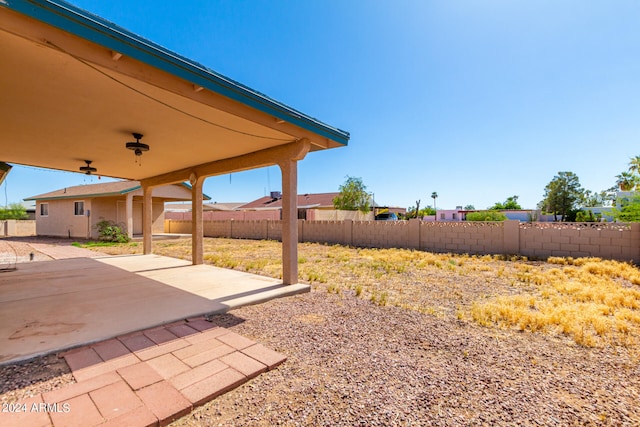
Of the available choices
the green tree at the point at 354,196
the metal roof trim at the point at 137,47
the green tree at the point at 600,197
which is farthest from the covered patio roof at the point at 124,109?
the green tree at the point at 600,197

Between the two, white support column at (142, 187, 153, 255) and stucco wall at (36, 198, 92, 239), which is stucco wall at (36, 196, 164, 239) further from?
white support column at (142, 187, 153, 255)

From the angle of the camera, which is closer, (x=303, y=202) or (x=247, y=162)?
(x=247, y=162)

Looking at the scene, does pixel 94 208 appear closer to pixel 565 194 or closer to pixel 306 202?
pixel 306 202

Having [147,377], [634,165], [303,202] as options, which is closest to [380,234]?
[147,377]

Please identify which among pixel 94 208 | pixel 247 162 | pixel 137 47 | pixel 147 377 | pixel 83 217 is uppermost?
pixel 137 47

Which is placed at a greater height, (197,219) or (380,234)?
(197,219)

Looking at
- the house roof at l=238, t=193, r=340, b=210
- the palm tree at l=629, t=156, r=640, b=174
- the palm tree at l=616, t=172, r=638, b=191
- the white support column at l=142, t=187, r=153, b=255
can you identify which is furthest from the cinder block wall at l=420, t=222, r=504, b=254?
the house roof at l=238, t=193, r=340, b=210

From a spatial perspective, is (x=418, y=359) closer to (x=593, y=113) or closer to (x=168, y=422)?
(x=168, y=422)

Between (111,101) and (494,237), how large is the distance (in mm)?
11307

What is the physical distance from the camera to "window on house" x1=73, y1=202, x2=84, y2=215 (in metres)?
17.5

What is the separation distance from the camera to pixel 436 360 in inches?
113

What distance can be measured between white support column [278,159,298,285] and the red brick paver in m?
2.25

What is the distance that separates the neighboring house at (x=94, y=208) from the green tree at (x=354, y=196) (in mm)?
13001

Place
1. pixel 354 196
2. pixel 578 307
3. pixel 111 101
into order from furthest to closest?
pixel 354 196 < pixel 578 307 < pixel 111 101
